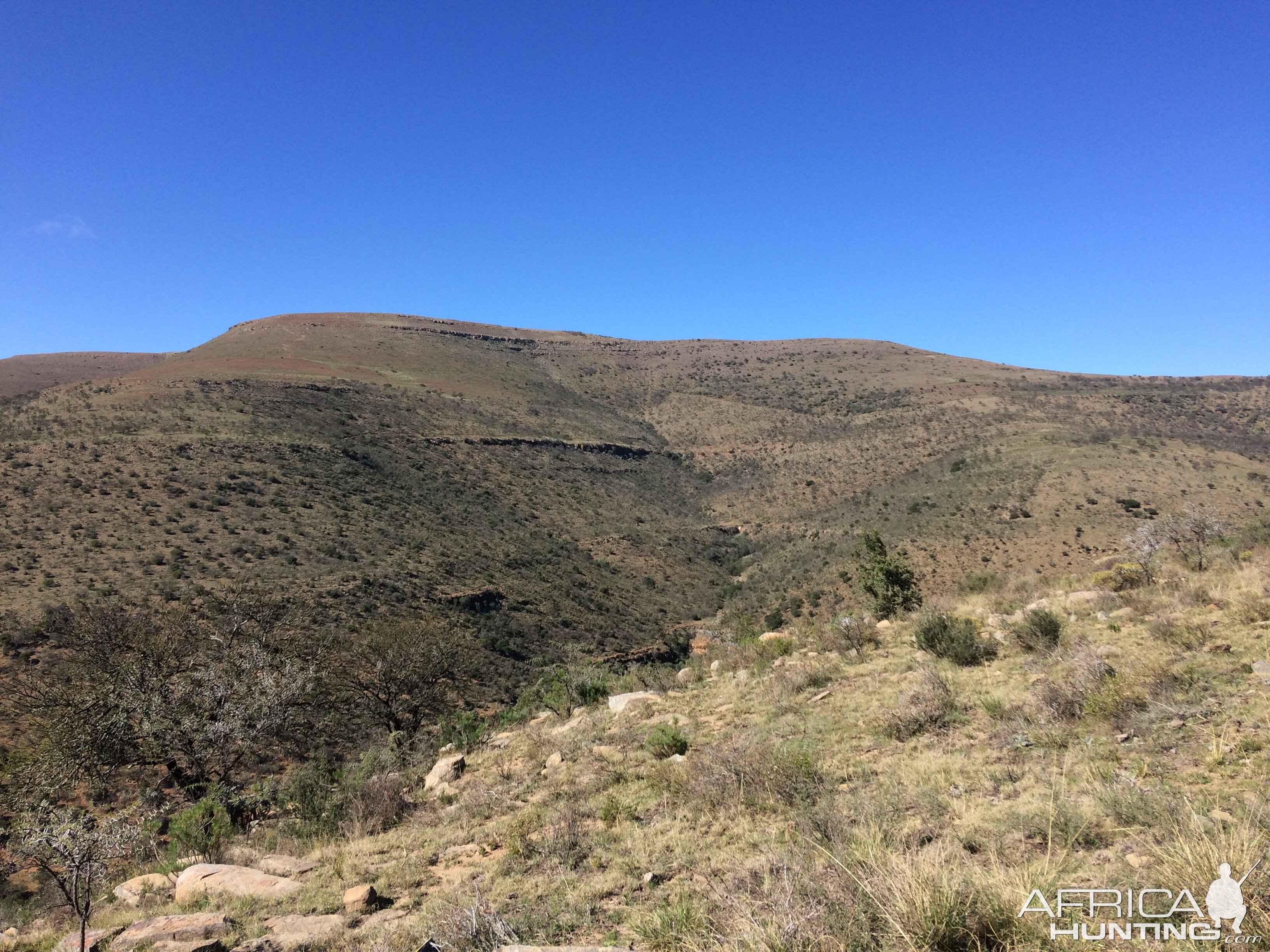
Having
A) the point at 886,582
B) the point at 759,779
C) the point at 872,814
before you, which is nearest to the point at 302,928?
the point at 759,779

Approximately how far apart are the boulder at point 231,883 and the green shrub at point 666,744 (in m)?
4.53

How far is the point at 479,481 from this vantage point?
49.6m

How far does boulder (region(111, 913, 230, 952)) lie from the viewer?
16.5ft

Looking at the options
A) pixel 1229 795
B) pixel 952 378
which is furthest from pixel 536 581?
pixel 952 378

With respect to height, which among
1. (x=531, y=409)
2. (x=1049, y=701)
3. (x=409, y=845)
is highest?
(x=531, y=409)

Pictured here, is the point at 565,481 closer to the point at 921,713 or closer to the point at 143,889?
the point at 143,889

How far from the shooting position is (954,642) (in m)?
9.91

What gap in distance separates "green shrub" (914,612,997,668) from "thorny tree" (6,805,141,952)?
36.1 feet

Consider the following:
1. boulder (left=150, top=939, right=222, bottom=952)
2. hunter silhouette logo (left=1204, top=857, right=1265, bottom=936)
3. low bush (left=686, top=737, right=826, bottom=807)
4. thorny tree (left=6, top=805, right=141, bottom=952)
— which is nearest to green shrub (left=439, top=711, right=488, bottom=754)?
thorny tree (left=6, top=805, right=141, bottom=952)

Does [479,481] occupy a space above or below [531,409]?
below

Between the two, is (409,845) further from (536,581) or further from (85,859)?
(536,581)

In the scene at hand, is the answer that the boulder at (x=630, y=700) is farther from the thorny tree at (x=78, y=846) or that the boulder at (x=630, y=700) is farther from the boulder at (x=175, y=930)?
the thorny tree at (x=78, y=846)

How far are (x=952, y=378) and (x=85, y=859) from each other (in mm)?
93760

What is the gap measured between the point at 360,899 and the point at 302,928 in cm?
48
